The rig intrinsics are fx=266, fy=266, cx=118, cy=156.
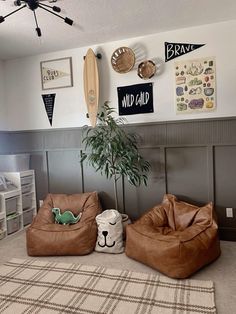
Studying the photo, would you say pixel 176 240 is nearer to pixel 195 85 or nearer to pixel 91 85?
pixel 195 85

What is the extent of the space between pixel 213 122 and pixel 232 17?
1.12 m

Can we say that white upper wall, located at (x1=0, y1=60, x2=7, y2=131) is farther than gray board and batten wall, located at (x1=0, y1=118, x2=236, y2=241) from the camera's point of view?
Yes

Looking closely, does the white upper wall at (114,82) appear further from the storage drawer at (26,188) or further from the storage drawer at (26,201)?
the storage drawer at (26,201)

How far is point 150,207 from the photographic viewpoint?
11.3 feet

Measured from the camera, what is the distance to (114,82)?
3.47 m

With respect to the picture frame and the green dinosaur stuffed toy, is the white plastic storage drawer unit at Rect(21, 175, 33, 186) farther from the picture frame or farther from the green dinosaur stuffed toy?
the picture frame

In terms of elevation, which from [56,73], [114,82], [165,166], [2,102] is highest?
[56,73]

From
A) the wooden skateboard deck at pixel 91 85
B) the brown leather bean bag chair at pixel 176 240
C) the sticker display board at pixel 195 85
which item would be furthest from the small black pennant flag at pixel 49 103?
the brown leather bean bag chair at pixel 176 240

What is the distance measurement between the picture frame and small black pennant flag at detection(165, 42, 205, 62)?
4.32 ft

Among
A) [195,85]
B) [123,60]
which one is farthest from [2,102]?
[195,85]

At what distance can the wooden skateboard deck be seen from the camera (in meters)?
3.41

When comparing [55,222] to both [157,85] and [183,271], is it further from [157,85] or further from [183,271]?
[157,85]

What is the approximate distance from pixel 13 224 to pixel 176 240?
2.31 m

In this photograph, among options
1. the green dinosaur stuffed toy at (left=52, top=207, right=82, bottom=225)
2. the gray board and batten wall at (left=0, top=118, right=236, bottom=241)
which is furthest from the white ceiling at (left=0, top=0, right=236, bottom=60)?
the green dinosaur stuffed toy at (left=52, top=207, right=82, bottom=225)
